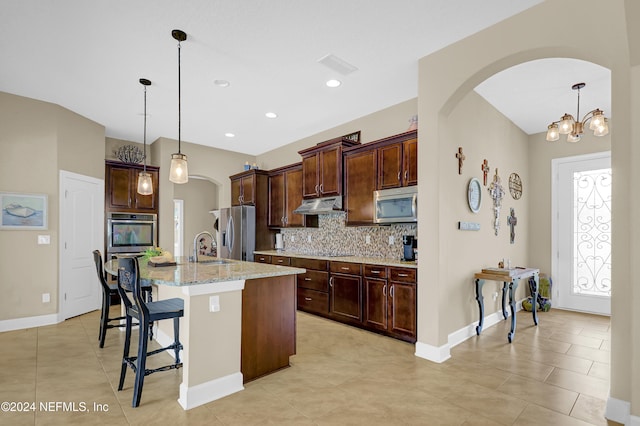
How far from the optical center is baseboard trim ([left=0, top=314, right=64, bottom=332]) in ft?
13.6

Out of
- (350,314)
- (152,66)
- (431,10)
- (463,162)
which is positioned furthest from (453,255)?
(152,66)

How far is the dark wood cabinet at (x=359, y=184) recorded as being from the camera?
4.42 metres

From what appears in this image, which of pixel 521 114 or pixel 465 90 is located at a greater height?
pixel 521 114

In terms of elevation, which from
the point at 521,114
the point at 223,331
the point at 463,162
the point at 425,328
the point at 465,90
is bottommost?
the point at 425,328

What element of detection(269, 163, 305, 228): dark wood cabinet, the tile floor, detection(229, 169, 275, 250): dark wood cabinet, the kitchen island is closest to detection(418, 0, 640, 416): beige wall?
the tile floor

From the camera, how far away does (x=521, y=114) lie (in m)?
4.78

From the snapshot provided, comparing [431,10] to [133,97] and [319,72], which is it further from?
[133,97]

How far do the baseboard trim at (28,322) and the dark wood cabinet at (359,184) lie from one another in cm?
429

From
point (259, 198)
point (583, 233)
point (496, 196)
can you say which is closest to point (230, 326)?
point (496, 196)

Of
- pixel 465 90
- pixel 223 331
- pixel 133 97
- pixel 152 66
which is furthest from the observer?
pixel 133 97

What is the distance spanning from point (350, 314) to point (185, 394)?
235cm

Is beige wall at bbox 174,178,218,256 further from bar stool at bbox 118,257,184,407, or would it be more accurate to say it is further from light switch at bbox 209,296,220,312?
light switch at bbox 209,296,220,312

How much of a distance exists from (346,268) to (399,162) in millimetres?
1534

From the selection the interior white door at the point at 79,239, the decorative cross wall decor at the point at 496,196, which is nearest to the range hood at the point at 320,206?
the decorative cross wall decor at the point at 496,196
